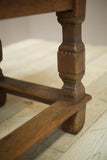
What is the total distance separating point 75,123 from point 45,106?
0.27m

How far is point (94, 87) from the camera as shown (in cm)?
123

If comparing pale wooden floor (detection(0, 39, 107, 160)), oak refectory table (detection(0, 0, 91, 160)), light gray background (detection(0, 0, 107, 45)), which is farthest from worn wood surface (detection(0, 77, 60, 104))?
light gray background (detection(0, 0, 107, 45))

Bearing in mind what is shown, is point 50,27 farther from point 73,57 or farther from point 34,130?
point 34,130

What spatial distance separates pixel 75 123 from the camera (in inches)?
31.8

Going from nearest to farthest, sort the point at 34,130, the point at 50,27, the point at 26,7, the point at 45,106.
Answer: the point at 26,7
the point at 34,130
the point at 45,106
the point at 50,27

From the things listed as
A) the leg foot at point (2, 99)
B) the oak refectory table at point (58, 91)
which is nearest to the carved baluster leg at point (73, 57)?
the oak refectory table at point (58, 91)

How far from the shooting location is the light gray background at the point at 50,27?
2172 mm

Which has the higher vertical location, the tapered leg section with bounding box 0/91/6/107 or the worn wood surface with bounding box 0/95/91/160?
the worn wood surface with bounding box 0/95/91/160

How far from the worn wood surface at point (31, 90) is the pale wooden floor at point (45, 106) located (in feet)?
0.36

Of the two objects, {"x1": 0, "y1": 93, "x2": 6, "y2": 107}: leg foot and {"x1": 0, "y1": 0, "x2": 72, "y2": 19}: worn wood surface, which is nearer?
{"x1": 0, "y1": 0, "x2": 72, "y2": 19}: worn wood surface

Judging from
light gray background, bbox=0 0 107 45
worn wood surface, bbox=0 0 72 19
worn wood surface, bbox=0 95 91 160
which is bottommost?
light gray background, bbox=0 0 107 45

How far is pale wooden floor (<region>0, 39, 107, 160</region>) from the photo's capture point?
729mm

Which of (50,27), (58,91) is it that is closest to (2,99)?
(58,91)

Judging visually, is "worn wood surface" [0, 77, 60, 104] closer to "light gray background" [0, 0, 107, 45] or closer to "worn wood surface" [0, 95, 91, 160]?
"worn wood surface" [0, 95, 91, 160]
